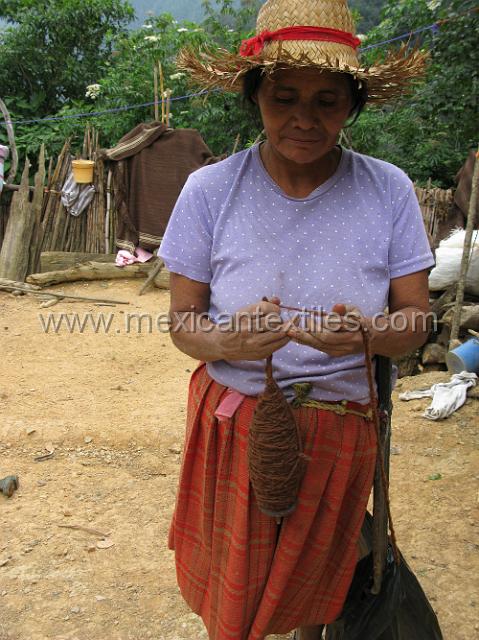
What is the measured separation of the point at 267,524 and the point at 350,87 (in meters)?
1.18

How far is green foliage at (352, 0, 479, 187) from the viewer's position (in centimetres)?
769

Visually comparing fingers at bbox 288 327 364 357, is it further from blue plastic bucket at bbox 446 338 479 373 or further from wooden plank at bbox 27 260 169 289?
wooden plank at bbox 27 260 169 289

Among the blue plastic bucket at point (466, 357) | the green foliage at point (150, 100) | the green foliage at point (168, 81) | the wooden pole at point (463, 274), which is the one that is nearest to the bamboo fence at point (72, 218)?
the green foliage at point (168, 81)

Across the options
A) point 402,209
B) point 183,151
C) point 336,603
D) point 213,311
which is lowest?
point 336,603

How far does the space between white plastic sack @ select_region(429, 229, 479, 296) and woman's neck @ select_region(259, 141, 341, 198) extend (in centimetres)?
410

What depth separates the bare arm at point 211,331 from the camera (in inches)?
55.7

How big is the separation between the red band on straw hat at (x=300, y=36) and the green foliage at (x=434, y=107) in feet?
21.8

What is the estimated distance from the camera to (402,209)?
1612 millimetres

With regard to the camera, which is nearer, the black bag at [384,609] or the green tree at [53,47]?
the black bag at [384,609]

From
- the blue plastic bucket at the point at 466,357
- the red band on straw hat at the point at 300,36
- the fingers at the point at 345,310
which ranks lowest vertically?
the blue plastic bucket at the point at 466,357

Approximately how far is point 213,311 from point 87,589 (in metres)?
1.63

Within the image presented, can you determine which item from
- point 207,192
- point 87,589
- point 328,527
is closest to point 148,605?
point 87,589

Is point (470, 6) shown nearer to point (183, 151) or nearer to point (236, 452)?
point (183, 151)

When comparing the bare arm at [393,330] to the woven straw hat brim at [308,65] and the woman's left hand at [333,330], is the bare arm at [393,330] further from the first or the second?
the woven straw hat brim at [308,65]
